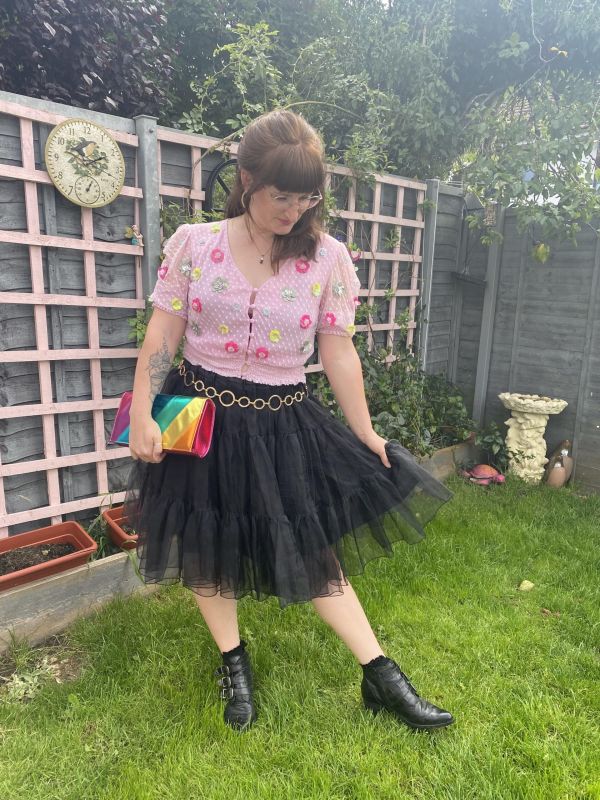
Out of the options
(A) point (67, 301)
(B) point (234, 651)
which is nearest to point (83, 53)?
(A) point (67, 301)

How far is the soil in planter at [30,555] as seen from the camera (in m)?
2.07

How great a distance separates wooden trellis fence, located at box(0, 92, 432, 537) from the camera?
6.79ft

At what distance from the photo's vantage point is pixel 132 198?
236 cm

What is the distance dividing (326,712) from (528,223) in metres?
2.90

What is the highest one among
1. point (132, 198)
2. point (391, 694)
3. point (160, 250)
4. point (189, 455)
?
point (132, 198)

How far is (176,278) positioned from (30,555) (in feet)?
4.30

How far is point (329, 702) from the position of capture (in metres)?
1.72

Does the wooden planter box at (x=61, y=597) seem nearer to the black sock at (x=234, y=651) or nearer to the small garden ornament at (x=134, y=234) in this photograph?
the black sock at (x=234, y=651)

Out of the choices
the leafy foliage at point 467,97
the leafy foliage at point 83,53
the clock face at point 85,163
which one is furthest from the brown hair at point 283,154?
the leafy foliage at point 83,53

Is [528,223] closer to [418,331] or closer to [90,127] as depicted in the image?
[418,331]

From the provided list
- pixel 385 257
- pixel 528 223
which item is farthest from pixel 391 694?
pixel 528 223

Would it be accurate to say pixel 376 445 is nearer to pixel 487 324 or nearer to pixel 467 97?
pixel 487 324

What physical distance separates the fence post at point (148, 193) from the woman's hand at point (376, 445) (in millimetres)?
1262

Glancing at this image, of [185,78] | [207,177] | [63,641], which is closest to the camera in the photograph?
[63,641]
